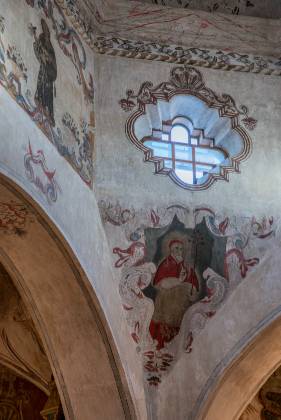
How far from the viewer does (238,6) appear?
12789 mm

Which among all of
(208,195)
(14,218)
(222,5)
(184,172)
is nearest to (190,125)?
(184,172)

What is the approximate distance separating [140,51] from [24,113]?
2967mm

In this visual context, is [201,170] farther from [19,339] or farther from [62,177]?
[19,339]

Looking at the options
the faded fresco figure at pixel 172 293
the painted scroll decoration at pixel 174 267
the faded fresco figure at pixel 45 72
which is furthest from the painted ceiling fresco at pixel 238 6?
the faded fresco figure at pixel 172 293

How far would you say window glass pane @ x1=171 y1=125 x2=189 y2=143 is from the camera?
1236 cm

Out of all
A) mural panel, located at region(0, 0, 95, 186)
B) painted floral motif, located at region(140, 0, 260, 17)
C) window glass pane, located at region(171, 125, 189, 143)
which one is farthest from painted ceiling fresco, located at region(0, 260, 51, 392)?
painted floral motif, located at region(140, 0, 260, 17)

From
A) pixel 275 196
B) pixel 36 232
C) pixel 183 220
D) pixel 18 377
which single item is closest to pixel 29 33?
pixel 36 232

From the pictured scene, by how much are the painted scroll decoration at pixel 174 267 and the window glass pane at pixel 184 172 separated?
548 millimetres

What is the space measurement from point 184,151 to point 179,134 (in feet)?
0.86

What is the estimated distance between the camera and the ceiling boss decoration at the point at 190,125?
39.5ft

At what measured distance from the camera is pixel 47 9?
11.0m

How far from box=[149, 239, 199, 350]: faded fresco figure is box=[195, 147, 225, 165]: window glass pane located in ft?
4.39

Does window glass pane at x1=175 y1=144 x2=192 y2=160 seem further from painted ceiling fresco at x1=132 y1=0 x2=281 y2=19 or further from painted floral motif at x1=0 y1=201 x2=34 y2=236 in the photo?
painted floral motif at x1=0 y1=201 x2=34 y2=236

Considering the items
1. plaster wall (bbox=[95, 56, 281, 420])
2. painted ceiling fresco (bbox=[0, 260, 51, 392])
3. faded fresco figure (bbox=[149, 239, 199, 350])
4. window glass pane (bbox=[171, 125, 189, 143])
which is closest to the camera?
plaster wall (bbox=[95, 56, 281, 420])
